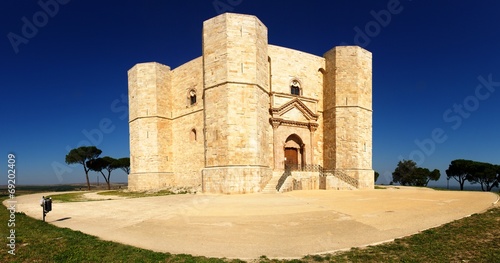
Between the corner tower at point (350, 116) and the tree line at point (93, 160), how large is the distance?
3253 centimetres

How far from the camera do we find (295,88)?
24797 millimetres

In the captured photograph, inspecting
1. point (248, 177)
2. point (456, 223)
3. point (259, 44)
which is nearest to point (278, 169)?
point (248, 177)

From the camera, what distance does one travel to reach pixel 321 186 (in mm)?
21516

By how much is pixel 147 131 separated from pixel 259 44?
45.7ft

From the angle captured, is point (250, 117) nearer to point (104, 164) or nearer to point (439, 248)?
point (439, 248)

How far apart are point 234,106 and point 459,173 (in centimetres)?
4093

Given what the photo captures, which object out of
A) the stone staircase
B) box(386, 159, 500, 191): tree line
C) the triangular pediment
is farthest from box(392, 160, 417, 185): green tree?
the stone staircase

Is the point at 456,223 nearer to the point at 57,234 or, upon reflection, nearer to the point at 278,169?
the point at 57,234

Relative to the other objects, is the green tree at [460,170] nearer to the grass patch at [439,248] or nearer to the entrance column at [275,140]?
the entrance column at [275,140]

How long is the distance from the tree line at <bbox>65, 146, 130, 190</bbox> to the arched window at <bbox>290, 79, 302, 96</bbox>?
30.6 m

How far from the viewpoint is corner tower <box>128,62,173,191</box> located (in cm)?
2595

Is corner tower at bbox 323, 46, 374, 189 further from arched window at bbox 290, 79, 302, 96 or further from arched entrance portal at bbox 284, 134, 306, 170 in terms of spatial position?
arched window at bbox 290, 79, 302, 96

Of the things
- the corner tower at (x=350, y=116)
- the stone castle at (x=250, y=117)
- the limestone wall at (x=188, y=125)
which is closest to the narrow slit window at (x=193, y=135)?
the limestone wall at (x=188, y=125)

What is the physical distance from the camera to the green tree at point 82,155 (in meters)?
39.7
